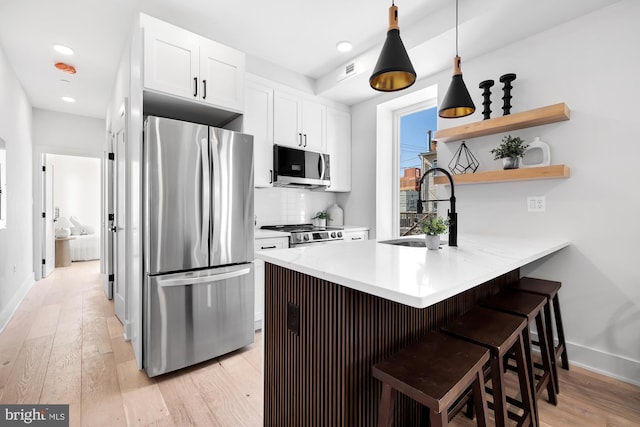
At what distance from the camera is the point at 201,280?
7.28 feet

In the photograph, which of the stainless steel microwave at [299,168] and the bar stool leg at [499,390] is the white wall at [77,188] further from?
the bar stool leg at [499,390]

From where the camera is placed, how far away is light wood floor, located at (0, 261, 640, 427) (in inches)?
66.6

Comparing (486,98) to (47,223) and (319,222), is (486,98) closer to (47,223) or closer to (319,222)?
(319,222)

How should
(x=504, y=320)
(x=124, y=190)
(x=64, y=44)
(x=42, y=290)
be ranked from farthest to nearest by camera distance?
(x=42, y=290) → (x=64, y=44) → (x=124, y=190) → (x=504, y=320)

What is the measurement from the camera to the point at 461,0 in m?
A: 2.26

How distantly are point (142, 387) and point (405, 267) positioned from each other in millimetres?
1902

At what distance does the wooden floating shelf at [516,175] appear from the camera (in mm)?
2180

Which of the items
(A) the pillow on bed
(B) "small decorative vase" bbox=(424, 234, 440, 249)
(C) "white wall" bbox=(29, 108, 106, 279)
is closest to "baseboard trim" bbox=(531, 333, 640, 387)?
(B) "small decorative vase" bbox=(424, 234, 440, 249)

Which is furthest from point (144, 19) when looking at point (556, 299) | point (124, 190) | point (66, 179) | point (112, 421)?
point (66, 179)

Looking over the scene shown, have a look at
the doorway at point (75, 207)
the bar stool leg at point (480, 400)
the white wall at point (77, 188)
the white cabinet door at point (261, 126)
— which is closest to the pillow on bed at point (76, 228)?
the doorway at point (75, 207)

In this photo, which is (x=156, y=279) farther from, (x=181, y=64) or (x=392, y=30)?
(x=392, y=30)

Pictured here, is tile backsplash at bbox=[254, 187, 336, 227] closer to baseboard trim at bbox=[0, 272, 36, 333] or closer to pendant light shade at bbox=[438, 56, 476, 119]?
pendant light shade at bbox=[438, 56, 476, 119]

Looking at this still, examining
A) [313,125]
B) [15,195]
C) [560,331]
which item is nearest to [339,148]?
[313,125]

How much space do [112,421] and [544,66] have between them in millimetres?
3715
